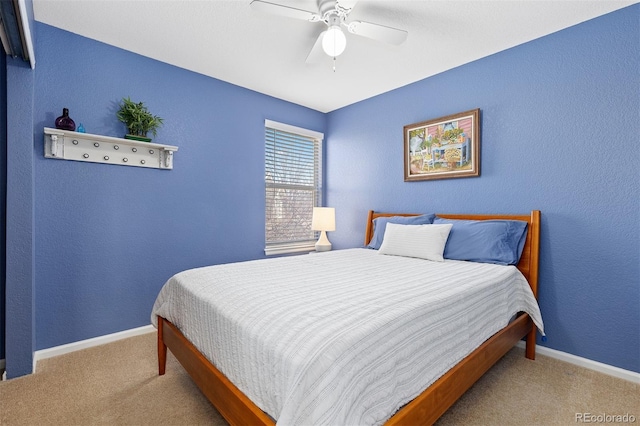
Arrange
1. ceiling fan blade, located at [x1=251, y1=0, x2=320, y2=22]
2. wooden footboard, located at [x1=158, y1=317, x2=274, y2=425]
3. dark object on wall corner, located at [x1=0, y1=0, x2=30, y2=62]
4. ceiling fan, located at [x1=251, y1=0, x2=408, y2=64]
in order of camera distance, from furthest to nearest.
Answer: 1. ceiling fan, located at [x1=251, y1=0, x2=408, y2=64]
2. ceiling fan blade, located at [x1=251, y1=0, x2=320, y2=22]
3. dark object on wall corner, located at [x1=0, y1=0, x2=30, y2=62]
4. wooden footboard, located at [x1=158, y1=317, x2=274, y2=425]

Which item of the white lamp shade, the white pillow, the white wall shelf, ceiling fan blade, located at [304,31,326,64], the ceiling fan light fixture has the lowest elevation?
the white pillow

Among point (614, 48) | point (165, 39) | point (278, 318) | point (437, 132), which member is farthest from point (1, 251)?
point (614, 48)

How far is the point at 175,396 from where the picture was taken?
5.86ft

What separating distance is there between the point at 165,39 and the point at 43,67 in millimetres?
890

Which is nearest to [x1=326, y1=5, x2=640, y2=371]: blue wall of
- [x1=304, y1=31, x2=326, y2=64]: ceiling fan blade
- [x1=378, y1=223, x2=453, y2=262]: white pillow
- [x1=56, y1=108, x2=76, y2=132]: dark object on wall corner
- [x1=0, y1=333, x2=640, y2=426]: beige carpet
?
[x1=0, y1=333, x2=640, y2=426]: beige carpet

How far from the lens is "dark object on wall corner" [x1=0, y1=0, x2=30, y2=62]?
1391 mm

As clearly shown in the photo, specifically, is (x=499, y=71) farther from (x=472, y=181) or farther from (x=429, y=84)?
(x=472, y=181)

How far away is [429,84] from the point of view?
3090mm

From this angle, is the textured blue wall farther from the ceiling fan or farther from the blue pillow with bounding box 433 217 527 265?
the blue pillow with bounding box 433 217 527 265

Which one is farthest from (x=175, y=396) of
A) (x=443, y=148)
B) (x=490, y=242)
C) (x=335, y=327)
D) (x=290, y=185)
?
(x=443, y=148)

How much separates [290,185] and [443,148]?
1880mm

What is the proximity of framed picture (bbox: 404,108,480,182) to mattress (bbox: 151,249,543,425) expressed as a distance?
3.75 ft
